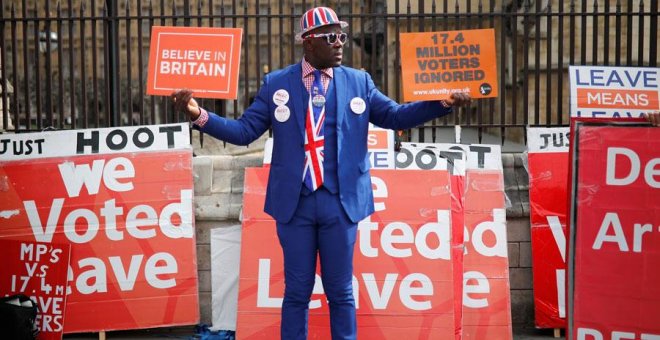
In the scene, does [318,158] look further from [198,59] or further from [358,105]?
[198,59]

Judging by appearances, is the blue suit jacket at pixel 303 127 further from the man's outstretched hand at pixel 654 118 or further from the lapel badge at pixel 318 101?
the man's outstretched hand at pixel 654 118

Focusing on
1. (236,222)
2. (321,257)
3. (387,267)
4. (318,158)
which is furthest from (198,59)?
(321,257)

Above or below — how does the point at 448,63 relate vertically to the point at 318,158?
above

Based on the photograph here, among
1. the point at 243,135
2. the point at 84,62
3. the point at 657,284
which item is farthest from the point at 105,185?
the point at 657,284

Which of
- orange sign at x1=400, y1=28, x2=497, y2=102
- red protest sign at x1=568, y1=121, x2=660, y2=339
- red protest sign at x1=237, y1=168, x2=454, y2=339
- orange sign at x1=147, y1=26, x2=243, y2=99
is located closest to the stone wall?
red protest sign at x1=237, y1=168, x2=454, y2=339

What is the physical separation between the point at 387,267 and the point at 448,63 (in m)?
1.58

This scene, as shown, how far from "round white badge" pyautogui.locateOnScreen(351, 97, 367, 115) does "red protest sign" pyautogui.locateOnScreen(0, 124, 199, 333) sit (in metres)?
2.04

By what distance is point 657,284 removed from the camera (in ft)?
13.8

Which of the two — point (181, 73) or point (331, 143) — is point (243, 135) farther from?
point (181, 73)

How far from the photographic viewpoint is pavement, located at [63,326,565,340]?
5855 millimetres

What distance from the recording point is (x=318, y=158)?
13.7 feet

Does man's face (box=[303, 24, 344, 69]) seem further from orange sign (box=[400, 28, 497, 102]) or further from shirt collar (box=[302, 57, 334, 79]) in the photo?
orange sign (box=[400, 28, 497, 102])

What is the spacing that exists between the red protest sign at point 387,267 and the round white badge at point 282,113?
148cm

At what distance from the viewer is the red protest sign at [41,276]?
559 cm
